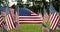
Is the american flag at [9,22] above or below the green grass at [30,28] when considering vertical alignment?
above

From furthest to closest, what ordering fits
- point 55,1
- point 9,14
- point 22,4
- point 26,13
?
point 22,4
point 55,1
point 26,13
point 9,14

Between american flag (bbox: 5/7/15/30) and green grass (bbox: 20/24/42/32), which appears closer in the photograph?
american flag (bbox: 5/7/15/30)

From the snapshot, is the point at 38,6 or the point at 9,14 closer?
the point at 9,14

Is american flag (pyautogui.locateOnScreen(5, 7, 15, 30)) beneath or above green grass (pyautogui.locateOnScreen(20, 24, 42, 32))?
above

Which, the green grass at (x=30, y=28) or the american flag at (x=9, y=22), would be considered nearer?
the american flag at (x=9, y=22)

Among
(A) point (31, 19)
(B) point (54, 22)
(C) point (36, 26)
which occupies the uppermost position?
(B) point (54, 22)

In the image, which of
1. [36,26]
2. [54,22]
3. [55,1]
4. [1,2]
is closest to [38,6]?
[55,1]

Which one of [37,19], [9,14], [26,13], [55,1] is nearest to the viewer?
[9,14]

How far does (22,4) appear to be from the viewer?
4625cm

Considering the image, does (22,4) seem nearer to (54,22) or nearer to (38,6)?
(38,6)

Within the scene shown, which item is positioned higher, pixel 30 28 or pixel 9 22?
pixel 9 22

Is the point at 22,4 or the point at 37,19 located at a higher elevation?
the point at 37,19

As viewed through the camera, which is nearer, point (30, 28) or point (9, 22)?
point (9, 22)

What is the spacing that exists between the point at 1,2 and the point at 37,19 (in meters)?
30.3
